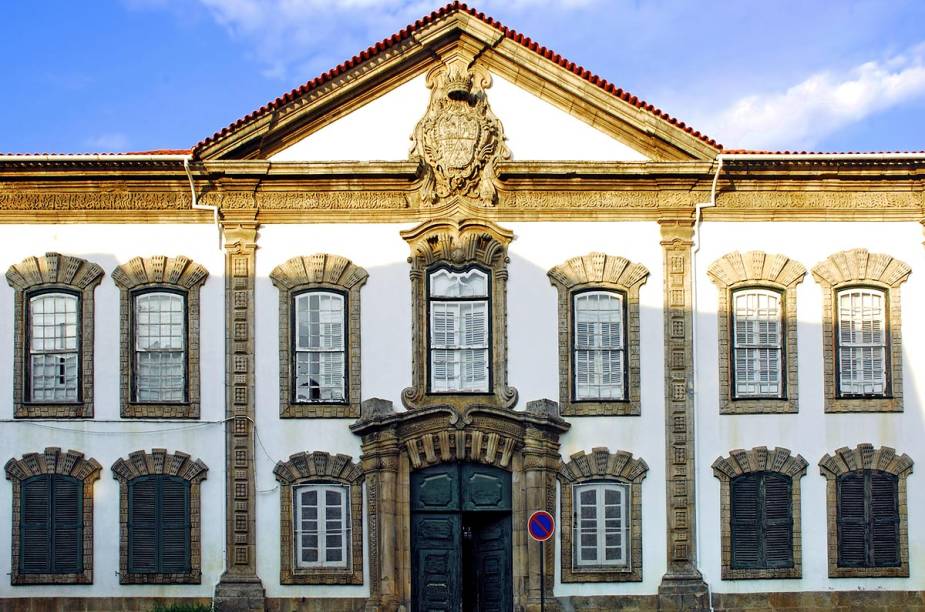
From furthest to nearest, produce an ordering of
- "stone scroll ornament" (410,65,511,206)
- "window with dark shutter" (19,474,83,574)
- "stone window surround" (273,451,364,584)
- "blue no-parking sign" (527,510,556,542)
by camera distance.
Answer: "stone scroll ornament" (410,65,511,206)
"window with dark shutter" (19,474,83,574)
"stone window surround" (273,451,364,584)
"blue no-parking sign" (527,510,556,542)

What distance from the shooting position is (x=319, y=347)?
20828 millimetres

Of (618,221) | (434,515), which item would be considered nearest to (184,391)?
(434,515)

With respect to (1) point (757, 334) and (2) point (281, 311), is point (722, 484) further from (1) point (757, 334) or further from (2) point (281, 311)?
(2) point (281, 311)

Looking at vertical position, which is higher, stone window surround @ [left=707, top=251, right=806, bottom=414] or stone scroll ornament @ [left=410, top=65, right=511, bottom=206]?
stone scroll ornament @ [left=410, top=65, right=511, bottom=206]

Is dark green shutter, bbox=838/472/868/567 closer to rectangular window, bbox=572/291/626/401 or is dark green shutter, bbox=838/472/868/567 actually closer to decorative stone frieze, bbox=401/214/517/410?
rectangular window, bbox=572/291/626/401

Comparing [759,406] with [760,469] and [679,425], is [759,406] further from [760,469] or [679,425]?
[679,425]

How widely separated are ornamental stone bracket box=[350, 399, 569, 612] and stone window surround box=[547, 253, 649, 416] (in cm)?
59

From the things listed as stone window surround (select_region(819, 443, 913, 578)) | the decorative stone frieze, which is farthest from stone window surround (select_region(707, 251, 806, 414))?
the decorative stone frieze

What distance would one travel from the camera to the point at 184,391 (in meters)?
20.8

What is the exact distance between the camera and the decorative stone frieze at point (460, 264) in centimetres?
2062

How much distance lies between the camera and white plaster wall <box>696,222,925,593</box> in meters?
20.7

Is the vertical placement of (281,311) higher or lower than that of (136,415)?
higher

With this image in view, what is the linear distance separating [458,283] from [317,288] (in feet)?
7.35

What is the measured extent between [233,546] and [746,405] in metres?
8.35
